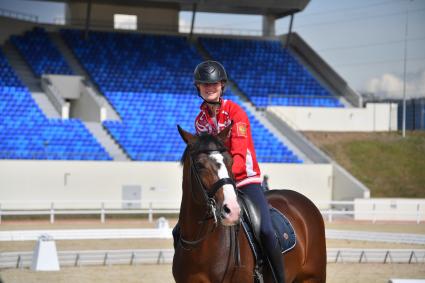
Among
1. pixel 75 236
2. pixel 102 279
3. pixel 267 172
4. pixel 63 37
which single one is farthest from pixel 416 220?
pixel 63 37

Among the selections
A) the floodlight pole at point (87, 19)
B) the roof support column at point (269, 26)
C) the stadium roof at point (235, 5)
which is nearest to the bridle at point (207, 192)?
the stadium roof at point (235, 5)

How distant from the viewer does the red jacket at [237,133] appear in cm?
699

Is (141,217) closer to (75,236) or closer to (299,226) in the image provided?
(75,236)

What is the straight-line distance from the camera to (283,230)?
7.73m

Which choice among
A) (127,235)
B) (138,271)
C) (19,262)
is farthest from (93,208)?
(138,271)

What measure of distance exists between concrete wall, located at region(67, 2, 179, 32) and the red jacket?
126 feet

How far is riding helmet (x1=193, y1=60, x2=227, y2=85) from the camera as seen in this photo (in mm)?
7062

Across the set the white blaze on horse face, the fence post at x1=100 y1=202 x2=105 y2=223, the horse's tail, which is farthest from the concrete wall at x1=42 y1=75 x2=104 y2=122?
the white blaze on horse face

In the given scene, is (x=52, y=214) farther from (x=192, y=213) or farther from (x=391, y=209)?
(x=192, y=213)

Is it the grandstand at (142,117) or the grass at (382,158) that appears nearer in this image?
the grandstand at (142,117)

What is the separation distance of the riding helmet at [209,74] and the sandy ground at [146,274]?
683 cm

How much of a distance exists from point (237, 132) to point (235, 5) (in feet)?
116

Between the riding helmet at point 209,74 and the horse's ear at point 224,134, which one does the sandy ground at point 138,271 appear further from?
the horse's ear at point 224,134

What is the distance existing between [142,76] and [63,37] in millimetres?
5753
